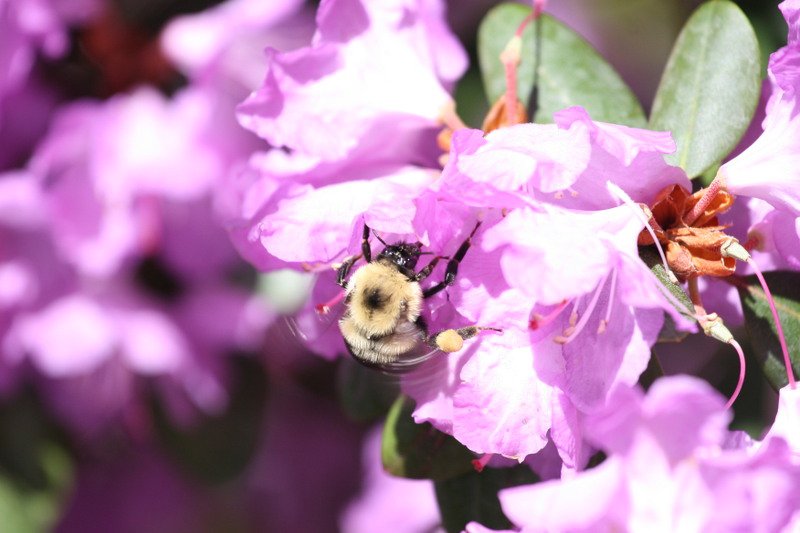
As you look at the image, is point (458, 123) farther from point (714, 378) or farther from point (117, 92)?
point (117, 92)

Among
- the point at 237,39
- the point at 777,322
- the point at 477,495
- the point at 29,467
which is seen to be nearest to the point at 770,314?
the point at 777,322

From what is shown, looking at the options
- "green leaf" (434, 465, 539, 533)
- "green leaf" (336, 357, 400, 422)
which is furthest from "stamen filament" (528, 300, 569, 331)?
"green leaf" (336, 357, 400, 422)

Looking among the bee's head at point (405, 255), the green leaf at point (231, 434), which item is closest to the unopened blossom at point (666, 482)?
the bee's head at point (405, 255)

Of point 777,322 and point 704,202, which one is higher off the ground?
point 704,202

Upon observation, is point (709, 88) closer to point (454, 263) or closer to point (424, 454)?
point (454, 263)

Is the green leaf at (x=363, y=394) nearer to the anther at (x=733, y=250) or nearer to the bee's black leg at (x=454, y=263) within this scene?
the bee's black leg at (x=454, y=263)
